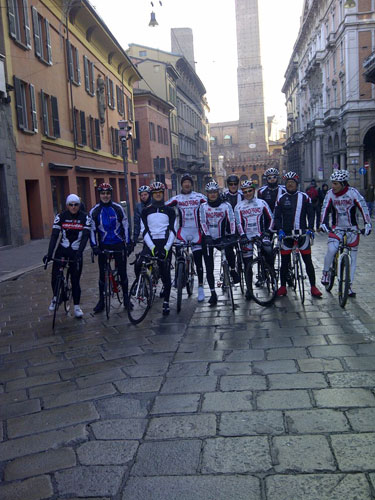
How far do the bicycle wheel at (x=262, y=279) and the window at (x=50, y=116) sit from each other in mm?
15040

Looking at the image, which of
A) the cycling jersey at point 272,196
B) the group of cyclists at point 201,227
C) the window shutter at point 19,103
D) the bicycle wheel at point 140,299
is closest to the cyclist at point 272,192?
the cycling jersey at point 272,196

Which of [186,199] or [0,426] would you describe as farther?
[186,199]

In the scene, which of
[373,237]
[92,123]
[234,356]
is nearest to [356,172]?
[92,123]

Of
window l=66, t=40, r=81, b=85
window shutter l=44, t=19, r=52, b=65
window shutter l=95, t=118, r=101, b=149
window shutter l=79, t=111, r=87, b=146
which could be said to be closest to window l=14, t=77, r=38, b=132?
window shutter l=44, t=19, r=52, b=65

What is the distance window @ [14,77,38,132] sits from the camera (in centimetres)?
1861

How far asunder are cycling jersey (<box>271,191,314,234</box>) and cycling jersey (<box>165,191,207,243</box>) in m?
1.12

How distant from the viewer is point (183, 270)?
8023mm

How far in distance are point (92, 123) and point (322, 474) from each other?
89.7ft

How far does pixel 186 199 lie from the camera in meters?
8.64

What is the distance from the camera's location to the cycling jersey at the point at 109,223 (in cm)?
791

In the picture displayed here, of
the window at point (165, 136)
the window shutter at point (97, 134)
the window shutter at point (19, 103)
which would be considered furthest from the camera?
the window at point (165, 136)

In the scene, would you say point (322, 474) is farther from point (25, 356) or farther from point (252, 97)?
point (252, 97)

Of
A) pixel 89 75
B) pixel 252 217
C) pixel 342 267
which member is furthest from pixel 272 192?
pixel 89 75

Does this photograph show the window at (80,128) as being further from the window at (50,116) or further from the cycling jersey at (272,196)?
the cycling jersey at (272,196)
